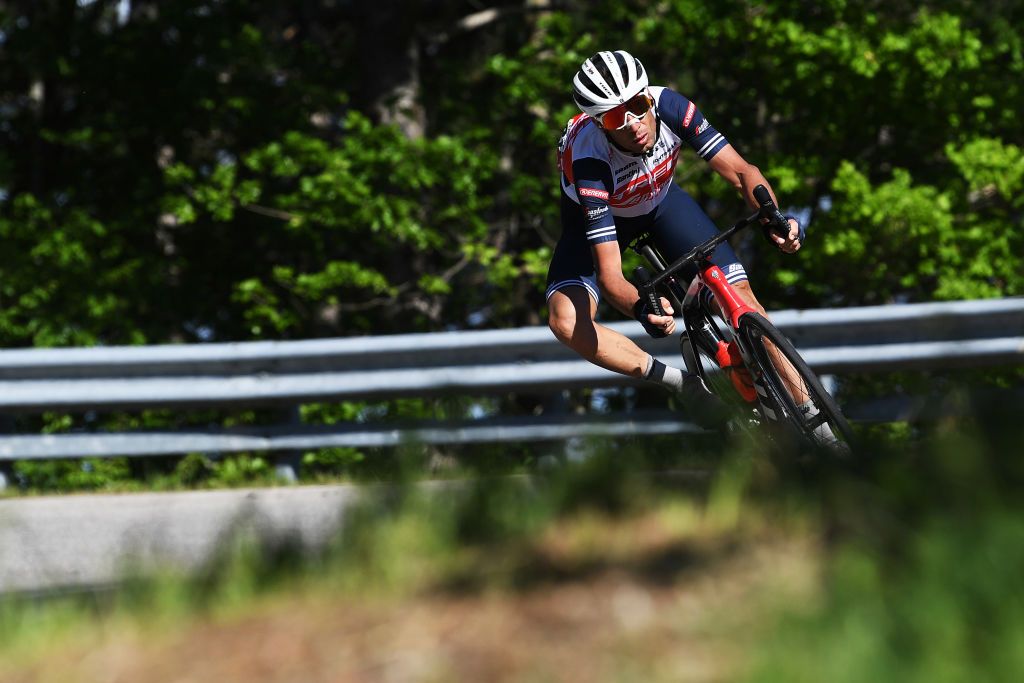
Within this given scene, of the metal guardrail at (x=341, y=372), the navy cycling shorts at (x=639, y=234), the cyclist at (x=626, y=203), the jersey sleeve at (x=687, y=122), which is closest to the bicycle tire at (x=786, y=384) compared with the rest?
the cyclist at (x=626, y=203)

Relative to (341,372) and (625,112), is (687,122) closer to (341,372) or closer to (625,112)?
(625,112)

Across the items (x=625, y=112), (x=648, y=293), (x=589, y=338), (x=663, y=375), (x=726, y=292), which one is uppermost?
(x=625, y=112)

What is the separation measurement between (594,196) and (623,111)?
40 centimetres

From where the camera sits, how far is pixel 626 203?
21.3 feet

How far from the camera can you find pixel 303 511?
6.29 m

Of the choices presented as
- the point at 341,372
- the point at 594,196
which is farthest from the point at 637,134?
the point at 341,372

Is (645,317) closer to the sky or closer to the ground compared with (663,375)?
closer to the sky

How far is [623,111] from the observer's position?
19.6ft

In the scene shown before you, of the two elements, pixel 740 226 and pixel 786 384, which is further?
pixel 740 226

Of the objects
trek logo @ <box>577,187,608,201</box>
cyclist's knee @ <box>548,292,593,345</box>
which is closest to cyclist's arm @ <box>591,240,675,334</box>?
trek logo @ <box>577,187,608,201</box>

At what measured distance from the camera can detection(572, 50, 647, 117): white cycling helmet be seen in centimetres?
589

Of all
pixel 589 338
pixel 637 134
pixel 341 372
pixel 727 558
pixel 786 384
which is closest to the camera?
pixel 727 558

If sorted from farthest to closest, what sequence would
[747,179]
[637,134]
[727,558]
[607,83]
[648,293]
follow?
[747,179] → [637,134] → [607,83] → [648,293] → [727,558]

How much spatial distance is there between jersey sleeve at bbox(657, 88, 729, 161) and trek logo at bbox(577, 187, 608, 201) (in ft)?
1.64
